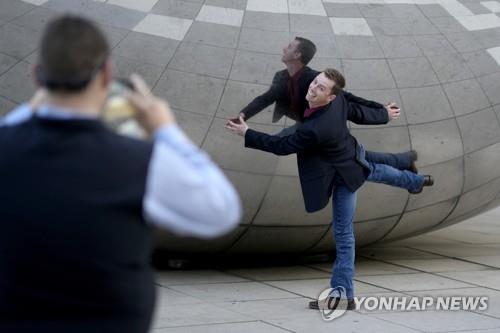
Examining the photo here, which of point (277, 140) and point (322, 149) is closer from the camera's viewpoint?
point (277, 140)

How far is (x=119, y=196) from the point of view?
2.22 meters

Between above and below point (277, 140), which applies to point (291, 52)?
above

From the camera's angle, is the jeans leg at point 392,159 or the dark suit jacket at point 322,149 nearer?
the dark suit jacket at point 322,149

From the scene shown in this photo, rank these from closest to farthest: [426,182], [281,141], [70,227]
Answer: [70,227] < [281,141] < [426,182]

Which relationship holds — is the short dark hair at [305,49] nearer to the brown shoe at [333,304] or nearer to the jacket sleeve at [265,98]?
the jacket sleeve at [265,98]

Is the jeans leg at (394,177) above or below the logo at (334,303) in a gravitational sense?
above

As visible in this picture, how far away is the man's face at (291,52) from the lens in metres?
5.97

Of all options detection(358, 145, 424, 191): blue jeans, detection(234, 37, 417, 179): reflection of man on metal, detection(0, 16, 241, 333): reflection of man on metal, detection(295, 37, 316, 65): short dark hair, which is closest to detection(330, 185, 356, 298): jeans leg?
detection(358, 145, 424, 191): blue jeans

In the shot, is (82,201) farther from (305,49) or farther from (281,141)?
(305,49)

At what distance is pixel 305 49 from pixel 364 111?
1.63 ft

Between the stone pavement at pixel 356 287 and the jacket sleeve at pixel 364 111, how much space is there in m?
1.10

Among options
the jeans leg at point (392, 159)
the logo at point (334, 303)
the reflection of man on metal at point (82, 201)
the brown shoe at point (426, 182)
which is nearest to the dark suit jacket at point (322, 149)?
the jeans leg at point (392, 159)

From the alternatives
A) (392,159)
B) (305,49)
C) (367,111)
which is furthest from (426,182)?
(305,49)

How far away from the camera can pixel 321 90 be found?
5.74 metres
